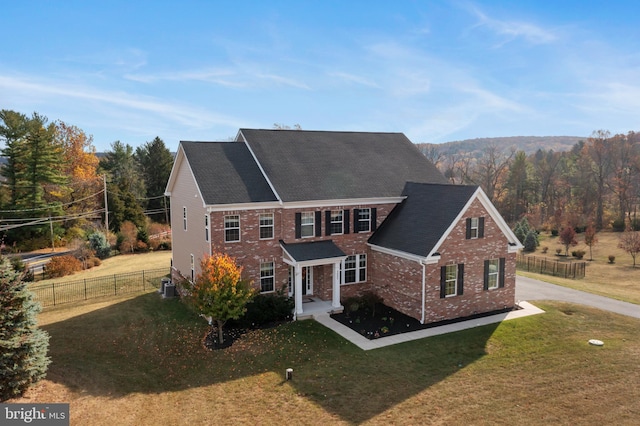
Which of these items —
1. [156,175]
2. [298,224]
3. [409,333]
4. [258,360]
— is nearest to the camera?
[258,360]

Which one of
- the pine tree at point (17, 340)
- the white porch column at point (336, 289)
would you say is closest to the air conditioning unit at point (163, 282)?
the white porch column at point (336, 289)

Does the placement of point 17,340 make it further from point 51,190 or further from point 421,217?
point 51,190

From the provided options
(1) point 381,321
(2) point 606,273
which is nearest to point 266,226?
(1) point 381,321

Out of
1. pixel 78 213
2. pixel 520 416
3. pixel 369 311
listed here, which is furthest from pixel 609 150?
pixel 78 213

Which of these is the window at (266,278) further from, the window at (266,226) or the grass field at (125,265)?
the grass field at (125,265)

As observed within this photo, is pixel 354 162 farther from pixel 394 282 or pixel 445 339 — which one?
pixel 445 339

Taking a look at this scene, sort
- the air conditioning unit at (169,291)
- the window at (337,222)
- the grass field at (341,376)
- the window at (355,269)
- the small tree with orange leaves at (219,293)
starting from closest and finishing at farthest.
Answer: the grass field at (341,376) < the small tree with orange leaves at (219,293) < the window at (337,222) < the window at (355,269) < the air conditioning unit at (169,291)
